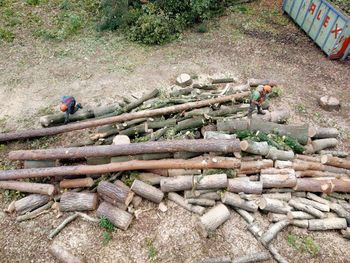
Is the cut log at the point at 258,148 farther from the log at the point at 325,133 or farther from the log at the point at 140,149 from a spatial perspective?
the log at the point at 325,133

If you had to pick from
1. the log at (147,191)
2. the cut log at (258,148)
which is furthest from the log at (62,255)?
the cut log at (258,148)

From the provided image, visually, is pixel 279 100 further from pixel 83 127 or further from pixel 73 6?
pixel 73 6

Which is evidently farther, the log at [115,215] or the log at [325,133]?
the log at [325,133]

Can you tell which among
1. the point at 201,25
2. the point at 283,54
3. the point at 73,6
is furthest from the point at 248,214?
Answer: the point at 73,6

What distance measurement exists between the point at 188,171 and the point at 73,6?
11299 millimetres

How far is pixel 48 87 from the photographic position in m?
10.9

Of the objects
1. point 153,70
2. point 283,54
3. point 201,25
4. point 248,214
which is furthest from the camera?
point 201,25

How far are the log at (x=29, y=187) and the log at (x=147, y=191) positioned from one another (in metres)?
2.01

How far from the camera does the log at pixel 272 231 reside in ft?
22.3

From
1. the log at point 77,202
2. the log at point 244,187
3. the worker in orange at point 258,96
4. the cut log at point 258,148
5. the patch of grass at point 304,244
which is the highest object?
the worker in orange at point 258,96

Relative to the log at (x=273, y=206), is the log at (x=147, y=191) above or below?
below

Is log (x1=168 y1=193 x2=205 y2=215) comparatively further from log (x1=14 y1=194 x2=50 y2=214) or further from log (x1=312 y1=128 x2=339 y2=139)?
log (x1=312 y1=128 x2=339 y2=139)

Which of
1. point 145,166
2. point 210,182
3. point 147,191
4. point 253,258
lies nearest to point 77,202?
point 147,191

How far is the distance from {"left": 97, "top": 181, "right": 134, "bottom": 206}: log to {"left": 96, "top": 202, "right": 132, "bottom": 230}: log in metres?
0.22
